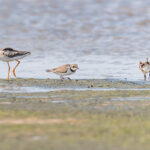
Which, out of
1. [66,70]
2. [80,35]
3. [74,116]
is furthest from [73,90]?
[80,35]

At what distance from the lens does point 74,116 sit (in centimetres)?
909

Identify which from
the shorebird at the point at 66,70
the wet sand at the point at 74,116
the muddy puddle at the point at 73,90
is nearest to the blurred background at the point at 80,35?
the shorebird at the point at 66,70

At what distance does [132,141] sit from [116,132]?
0.53 m

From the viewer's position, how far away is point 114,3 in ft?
109

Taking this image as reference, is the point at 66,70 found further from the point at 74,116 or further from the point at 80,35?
the point at 80,35

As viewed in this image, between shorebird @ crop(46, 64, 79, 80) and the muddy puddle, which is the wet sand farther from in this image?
shorebird @ crop(46, 64, 79, 80)

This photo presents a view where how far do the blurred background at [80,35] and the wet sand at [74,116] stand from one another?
298cm

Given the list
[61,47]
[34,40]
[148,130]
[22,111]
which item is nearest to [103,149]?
[148,130]

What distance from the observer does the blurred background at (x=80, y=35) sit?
17.0 meters

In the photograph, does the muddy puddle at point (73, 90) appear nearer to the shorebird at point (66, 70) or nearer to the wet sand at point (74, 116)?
the wet sand at point (74, 116)

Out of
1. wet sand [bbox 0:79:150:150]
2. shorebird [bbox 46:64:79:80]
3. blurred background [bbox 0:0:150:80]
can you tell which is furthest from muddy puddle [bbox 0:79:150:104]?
blurred background [bbox 0:0:150:80]

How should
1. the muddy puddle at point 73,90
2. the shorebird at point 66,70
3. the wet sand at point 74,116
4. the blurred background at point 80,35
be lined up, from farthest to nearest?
1. the blurred background at point 80,35
2. the shorebird at point 66,70
3. the muddy puddle at point 73,90
4. the wet sand at point 74,116

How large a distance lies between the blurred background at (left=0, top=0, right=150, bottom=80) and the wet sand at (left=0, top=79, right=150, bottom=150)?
9.79 ft

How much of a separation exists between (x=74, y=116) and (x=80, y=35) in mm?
15606
